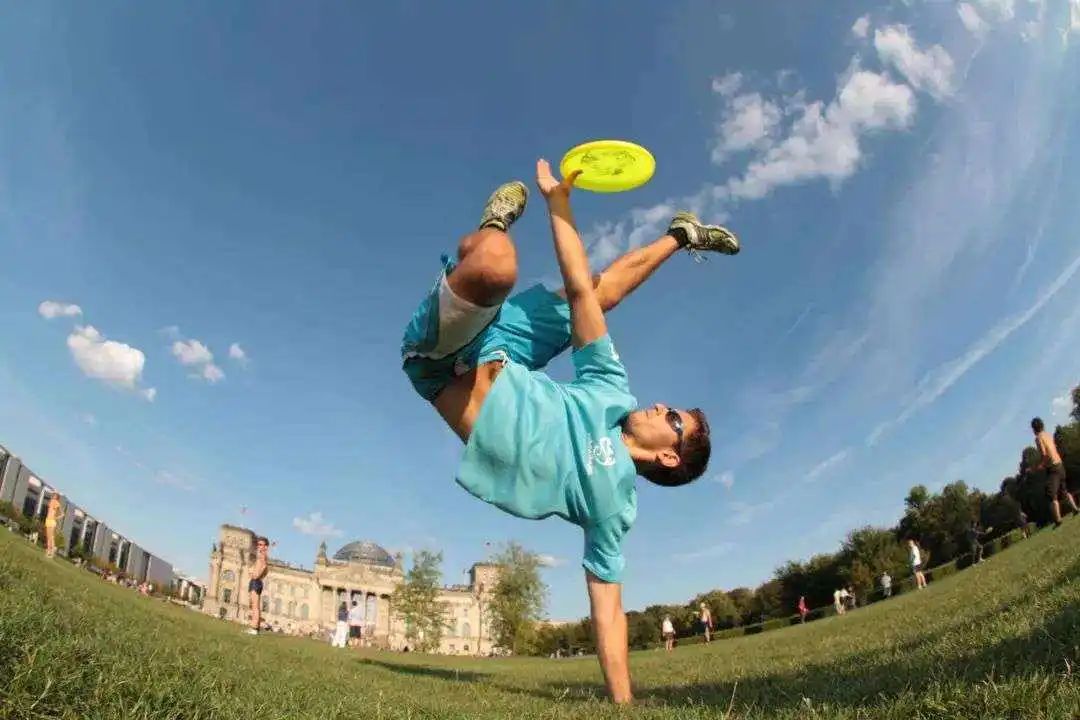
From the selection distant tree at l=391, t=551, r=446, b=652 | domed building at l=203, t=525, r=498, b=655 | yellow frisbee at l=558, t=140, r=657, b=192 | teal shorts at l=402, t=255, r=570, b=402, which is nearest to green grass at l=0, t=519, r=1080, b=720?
teal shorts at l=402, t=255, r=570, b=402

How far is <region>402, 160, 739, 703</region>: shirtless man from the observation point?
12.0 feet

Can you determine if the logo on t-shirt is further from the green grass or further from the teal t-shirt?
the green grass

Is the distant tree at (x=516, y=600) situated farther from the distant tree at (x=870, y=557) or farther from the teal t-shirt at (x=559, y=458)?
the teal t-shirt at (x=559, y=458)

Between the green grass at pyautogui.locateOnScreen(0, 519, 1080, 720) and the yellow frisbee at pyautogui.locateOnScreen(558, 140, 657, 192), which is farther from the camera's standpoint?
the yellow frisbee at pyautogui.locateOnScreen(558, 140, 657, 192)

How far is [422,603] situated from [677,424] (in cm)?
6806

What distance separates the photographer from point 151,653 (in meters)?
3.35

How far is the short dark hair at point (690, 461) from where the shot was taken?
4648mm

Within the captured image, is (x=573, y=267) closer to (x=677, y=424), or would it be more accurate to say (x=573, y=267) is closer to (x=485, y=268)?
(x=485, y=268)

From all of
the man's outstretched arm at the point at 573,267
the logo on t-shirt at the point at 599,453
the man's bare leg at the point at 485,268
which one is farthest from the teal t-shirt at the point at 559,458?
the man's bare leg at the point at 485,268

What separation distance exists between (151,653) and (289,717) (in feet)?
4.91

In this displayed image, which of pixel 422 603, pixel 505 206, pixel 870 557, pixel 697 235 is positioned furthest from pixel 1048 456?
pixel 422 603

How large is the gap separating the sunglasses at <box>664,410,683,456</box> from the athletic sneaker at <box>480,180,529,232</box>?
5.82 ft

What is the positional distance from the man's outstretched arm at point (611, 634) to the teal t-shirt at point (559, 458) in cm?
9

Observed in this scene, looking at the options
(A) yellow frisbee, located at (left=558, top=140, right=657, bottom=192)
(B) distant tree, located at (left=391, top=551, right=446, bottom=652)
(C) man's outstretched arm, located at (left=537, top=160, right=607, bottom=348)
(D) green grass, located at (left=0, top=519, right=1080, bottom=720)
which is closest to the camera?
(D) green grass, located at (left=0, top=519, right=1080, bottom=720)
